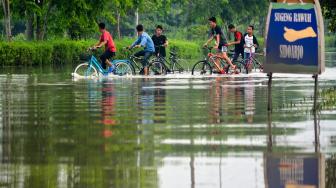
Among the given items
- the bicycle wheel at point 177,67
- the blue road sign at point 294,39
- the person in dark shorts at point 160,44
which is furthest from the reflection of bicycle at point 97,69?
the blue road sign at point 294,39

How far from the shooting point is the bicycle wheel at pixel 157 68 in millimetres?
38219

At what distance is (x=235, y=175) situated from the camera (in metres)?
10.6

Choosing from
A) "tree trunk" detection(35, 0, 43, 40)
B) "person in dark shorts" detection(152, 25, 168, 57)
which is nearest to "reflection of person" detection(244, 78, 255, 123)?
"person in dark shorts" detection(152, 25, 168, 57)

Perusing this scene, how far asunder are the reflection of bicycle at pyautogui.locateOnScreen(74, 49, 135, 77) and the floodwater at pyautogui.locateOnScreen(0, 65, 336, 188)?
10.7 m

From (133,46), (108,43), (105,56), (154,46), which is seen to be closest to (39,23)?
(154,46)

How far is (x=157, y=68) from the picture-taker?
38.4m

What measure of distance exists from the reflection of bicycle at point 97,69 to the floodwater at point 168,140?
10.7 m

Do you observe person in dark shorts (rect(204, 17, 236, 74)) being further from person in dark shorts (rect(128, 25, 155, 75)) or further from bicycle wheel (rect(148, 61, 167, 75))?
person in dark shorts (rect(128, 25, 155, 75))

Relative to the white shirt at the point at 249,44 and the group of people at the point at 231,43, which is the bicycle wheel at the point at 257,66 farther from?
the white shirt at the point at 249,44

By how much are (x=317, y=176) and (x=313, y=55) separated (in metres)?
8.08

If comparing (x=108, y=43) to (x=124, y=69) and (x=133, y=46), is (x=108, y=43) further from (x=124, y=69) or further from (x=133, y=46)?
(x=124, y=69)

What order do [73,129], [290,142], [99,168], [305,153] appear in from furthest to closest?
[73,129], [290,142], [305,153], [99,168]

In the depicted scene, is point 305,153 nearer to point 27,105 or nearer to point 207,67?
point 27,105

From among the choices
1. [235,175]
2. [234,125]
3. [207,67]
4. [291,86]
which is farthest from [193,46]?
[235,175]
